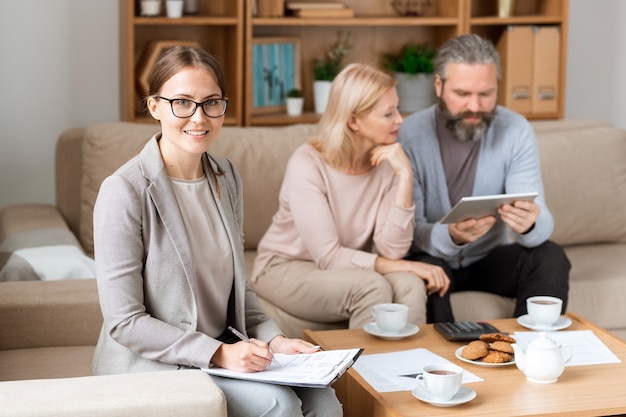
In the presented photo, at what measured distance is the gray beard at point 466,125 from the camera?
294 cm

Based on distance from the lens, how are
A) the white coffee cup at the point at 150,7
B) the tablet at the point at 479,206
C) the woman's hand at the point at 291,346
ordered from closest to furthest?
the woman's hand at the point at 291,346, the tablet at the point at 479,206, the white coffee cup at the point at 150,7

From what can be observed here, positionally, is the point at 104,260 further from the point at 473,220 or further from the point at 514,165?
the point at 514,165

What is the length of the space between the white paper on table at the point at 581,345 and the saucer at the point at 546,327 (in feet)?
0.04

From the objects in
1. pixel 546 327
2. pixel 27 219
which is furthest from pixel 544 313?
pixel 27 219

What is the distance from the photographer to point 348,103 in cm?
279

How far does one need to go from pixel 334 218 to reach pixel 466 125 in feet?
1.62

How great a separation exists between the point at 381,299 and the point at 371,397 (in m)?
0.67

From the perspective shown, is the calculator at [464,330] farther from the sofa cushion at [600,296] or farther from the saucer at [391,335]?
the sofa cushion at [600,296]

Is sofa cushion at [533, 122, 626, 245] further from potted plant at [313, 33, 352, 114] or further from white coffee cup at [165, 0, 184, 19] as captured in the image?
white coffee cup at [165, 0, 184, 19]

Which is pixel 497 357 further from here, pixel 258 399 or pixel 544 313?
pixel 258 399

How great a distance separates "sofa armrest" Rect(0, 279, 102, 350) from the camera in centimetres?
236

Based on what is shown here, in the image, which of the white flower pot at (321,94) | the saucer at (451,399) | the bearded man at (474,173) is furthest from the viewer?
the white flower pot at (321,94)

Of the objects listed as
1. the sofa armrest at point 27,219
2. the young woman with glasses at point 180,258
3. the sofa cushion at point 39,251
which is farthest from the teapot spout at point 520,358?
the sofa armrest at point 27,219

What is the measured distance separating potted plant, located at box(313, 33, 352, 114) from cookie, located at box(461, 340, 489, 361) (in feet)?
5.97
